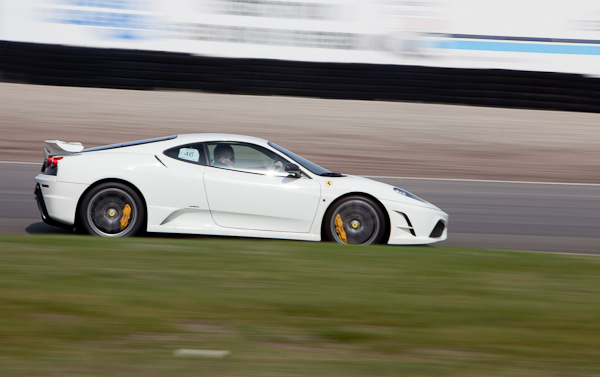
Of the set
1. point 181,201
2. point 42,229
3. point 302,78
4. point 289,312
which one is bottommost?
point 42,229

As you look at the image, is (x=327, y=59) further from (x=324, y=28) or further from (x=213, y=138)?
(x=213, y=138)

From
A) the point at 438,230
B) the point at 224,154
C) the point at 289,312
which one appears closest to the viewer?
the point at 289,312

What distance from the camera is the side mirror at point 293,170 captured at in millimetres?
7551

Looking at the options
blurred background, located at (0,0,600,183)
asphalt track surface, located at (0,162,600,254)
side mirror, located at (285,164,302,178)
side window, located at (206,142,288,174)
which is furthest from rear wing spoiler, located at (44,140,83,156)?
blurred background, located at (0,0,600,183)

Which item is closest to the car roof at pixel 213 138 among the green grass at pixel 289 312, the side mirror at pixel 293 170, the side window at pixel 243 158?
the side window at pixel 243 158

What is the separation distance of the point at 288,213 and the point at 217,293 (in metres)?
2.83

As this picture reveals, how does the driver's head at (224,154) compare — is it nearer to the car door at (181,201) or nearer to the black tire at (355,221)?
the car door at (181,201)

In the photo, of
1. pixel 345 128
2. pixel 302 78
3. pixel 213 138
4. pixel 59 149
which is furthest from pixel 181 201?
pixel 302 78

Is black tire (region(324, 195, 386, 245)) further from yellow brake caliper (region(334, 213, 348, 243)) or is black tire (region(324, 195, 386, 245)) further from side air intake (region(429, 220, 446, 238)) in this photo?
side air intake (region(429, 220, 446, 238))

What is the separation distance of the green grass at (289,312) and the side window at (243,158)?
1.61 metres

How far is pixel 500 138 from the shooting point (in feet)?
58.3

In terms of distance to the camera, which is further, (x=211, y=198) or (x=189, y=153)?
(x=189, y=153)

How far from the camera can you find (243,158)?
25.1 ft

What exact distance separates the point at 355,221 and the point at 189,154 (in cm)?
181
